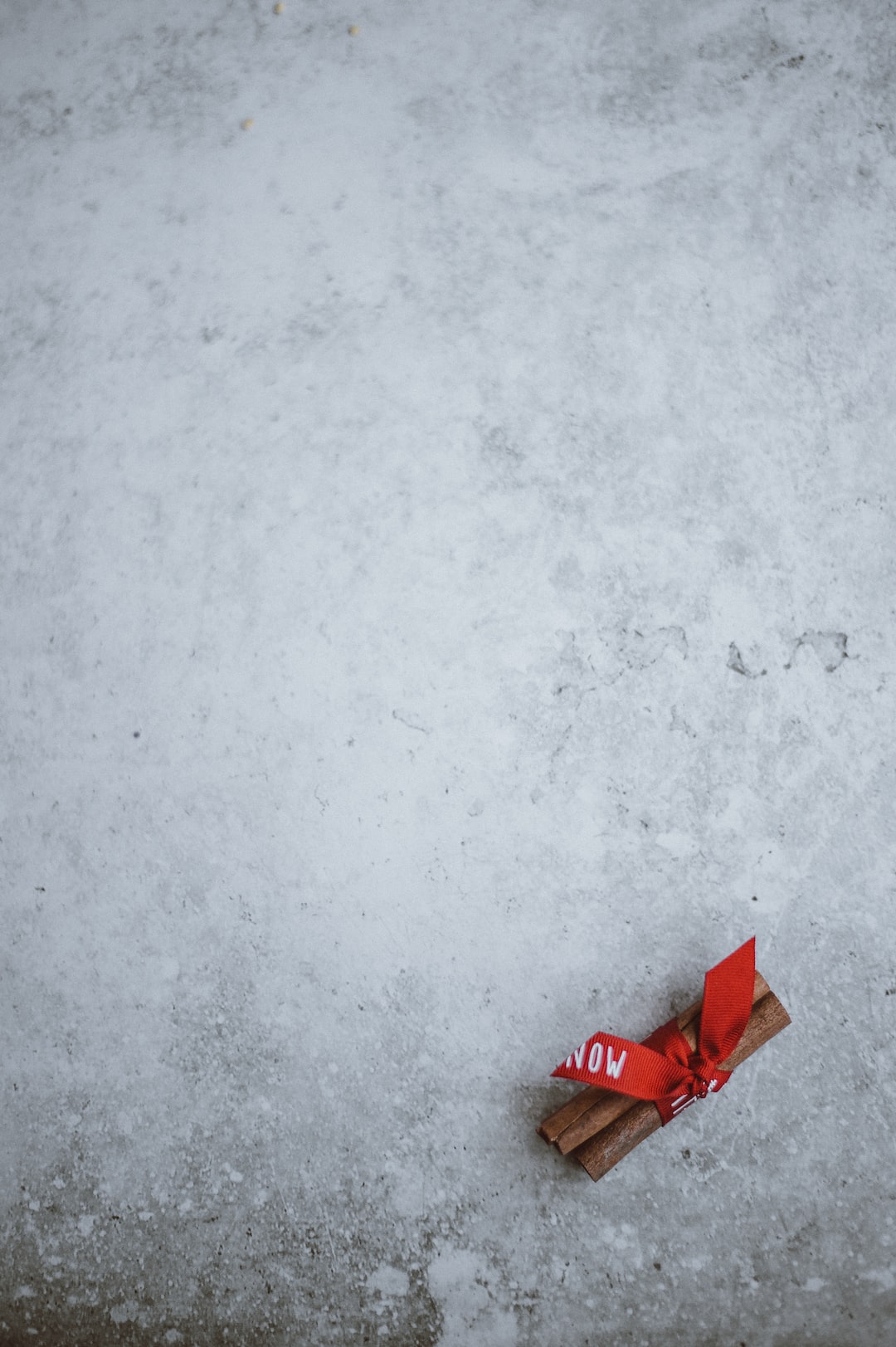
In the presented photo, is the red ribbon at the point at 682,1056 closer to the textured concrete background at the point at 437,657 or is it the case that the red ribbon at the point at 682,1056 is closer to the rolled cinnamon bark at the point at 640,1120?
the rolled cinnamon bark at the point at 640,1120

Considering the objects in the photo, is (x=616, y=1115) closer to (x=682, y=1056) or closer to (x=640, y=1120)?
(x=640, y=1120)

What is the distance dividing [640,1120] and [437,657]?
925mm

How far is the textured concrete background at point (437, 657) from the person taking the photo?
1.42 m

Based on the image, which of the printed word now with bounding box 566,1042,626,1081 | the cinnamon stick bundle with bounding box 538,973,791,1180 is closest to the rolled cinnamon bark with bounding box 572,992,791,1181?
the cinnamon stick bundle with bounding box 538,973,791,1180

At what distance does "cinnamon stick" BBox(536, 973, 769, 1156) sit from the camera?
128 cm

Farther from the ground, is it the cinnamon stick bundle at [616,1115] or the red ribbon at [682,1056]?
the red ribbon at [682,1056]

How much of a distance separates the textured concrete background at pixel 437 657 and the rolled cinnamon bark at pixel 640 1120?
155mm

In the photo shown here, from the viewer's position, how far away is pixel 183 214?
1.65 metres

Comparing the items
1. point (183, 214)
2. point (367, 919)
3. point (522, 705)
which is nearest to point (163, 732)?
point (367, 919)

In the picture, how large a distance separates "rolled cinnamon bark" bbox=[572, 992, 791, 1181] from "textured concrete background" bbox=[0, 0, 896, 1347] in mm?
155

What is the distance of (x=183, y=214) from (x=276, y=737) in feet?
3.90

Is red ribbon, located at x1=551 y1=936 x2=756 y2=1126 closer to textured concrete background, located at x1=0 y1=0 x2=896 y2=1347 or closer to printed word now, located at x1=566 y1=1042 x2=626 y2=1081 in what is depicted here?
printed word now, located at x1=566 y1=1042 x2=626 y2=1081

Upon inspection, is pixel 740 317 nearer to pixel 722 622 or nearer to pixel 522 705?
pixel 722 622

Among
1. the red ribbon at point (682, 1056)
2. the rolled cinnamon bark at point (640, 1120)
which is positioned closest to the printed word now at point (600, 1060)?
the red ribbon at point (682, 1056)
